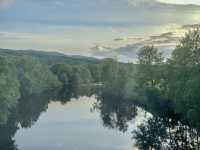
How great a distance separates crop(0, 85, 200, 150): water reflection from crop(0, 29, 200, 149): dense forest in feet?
0.61

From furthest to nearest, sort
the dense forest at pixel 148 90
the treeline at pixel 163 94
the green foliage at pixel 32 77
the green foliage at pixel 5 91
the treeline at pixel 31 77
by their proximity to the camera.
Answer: the green foliage at pixel 32 77, the treeline at pixel 31 77, the green foliage at pixel 5 91, the dense forest at pixel 148 90, the treeline at pixel 163 94

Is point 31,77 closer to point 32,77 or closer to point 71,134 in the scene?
point 32,77

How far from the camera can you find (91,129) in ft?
244

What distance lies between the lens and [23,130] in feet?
236

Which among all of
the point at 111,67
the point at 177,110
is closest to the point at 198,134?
the point at 177,110

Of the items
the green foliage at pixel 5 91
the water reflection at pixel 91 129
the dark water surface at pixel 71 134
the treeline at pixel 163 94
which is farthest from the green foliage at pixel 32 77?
the green foliage at pixel 5 91

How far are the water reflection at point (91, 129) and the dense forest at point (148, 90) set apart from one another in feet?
0.61

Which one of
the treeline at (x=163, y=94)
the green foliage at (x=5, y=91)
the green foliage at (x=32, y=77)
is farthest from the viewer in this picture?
the green foliage at (x=32, y=77)

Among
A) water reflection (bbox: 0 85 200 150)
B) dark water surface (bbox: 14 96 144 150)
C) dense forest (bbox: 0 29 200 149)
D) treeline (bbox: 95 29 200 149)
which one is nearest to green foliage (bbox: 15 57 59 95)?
dense forest (bbox: 0 29 200 149)

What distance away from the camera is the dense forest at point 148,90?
59.2 meters

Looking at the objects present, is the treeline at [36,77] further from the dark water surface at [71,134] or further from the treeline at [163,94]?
the treeline at [163,94]

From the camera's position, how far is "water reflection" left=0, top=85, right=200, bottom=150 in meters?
59.4

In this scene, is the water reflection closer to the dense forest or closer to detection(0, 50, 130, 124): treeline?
the dense forest

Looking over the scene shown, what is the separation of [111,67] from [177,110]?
73.2 meters
